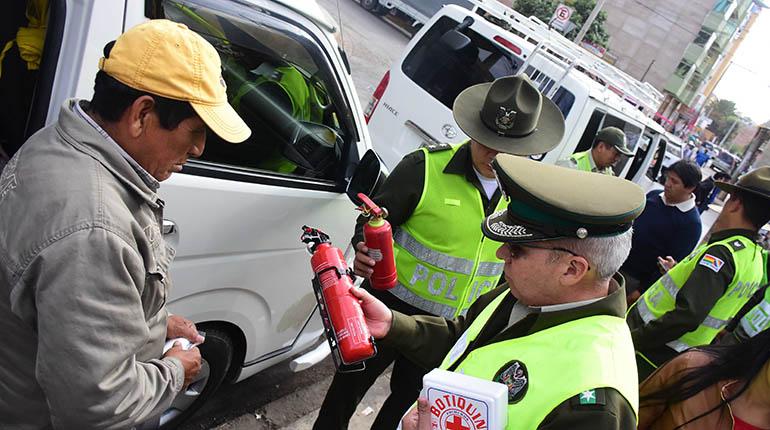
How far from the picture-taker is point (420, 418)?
1.25 m

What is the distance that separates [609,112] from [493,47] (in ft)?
4.66

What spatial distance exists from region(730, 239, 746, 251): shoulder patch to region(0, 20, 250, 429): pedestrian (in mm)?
2550

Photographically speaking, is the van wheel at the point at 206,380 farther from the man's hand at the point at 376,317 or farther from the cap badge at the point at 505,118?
the cap badge at the point at 505,118

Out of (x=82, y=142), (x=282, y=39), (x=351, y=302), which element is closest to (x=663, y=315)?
(x=351, y=302)

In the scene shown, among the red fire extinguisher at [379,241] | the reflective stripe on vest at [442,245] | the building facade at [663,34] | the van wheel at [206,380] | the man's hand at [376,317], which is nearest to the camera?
the man's hand at [376,317]

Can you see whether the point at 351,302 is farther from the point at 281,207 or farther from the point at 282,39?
the point at 282,39

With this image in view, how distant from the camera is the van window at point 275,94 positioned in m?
1.99

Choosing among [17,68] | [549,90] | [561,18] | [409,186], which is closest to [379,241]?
[409,186]

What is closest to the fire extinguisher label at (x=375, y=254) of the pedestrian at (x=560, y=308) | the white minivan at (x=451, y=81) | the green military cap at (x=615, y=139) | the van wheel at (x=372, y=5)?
the pedestrian at (x=560, y=308)

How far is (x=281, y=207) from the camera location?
2.12 meters

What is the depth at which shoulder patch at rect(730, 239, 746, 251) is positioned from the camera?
2617mm

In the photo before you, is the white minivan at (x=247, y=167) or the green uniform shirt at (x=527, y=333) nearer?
the green uniform shirt at (x=527, y=333)

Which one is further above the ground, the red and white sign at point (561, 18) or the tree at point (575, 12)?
the tree at point (575, 12)

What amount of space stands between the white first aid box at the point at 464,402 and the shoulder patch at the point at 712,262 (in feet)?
6.49
